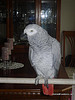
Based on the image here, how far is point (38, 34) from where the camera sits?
0.97 meters

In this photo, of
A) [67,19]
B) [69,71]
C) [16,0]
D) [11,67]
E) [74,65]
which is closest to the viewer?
[11,67]

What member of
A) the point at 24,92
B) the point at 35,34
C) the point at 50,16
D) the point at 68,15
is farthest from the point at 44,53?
the point at 68,15

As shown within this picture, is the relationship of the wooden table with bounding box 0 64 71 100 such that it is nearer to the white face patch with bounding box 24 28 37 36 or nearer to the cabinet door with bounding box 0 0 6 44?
the white face patch with bounding box 24 28 37 36

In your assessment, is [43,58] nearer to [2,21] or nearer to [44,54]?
[44,54]

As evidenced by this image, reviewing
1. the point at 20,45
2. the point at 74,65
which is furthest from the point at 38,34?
the point at 74,65

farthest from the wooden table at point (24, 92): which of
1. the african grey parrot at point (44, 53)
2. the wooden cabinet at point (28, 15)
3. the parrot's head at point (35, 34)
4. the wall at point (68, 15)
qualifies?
the wall at point (68, 15)

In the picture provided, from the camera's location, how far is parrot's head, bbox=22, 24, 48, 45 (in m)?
0.94

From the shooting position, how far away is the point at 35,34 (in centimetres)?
97

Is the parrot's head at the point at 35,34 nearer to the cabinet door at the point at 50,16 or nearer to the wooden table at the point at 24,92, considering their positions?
the wooden table at the point at 24,92

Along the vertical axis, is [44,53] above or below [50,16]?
below

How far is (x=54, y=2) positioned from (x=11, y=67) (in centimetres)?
151

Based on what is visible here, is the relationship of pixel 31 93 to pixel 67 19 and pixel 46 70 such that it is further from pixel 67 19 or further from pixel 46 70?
pixel 67 19

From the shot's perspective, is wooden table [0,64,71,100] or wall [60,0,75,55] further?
wall [60,0,75,55]

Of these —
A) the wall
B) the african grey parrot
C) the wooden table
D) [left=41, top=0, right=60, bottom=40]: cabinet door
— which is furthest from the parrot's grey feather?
the wall
